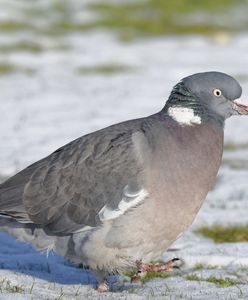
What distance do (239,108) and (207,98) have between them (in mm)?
303

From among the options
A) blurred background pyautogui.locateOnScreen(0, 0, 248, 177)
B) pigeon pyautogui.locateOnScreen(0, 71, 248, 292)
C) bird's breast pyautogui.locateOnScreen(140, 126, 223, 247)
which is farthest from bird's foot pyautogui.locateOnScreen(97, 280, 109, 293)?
blurred background pyautogui.locateOnScreen(0, 0, 248, 177)

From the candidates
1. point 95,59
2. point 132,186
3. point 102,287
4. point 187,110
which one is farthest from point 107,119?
point 132,186

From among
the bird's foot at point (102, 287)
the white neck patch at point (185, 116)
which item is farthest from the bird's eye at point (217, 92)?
the bird's foot at point (102, 287)

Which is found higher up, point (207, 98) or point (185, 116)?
point (207, 98)

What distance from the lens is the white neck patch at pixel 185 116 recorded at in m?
6.83

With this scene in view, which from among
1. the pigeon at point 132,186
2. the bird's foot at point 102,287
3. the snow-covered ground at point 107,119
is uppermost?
the pigeon at point 132,186

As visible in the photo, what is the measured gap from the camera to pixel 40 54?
2456 centimetres

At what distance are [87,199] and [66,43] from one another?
20.0m

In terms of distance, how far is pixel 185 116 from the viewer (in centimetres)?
685

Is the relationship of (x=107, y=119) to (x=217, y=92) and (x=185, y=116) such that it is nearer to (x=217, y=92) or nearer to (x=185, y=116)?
(x=217, y=92)

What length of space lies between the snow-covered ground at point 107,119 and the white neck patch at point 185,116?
1.41 metres

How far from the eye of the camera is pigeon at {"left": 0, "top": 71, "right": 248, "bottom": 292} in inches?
261

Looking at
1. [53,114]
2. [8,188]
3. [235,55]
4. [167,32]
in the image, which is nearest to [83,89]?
[53,114]

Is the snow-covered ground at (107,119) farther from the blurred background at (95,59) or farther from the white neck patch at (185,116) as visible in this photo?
the white neck patch at (185,116)
